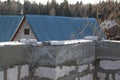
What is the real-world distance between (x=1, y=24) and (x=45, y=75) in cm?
1311

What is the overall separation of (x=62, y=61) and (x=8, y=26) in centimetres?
1247

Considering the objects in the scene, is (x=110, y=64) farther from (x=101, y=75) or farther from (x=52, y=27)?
(x=52, y=27)

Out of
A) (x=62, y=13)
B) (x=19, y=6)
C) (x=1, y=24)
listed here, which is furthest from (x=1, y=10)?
(x=1, y=24)

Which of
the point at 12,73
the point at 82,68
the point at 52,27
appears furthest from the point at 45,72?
the point at 52,27

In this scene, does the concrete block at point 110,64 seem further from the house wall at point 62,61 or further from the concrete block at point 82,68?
the concrete block at point 82,68

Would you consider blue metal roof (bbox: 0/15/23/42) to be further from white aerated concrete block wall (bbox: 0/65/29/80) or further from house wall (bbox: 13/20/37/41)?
white aerated concrete block wall (bbox: 0/65/29/80)

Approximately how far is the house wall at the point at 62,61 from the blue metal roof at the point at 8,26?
1130cm

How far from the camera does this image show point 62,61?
2117 mm

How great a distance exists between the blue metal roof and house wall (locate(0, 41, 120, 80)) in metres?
11.3

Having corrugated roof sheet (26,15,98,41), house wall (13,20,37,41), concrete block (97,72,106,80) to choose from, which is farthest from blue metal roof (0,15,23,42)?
concrete block (97,72,106,80)

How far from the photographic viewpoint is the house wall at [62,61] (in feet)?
6.41

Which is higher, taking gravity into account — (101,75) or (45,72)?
(45,72)

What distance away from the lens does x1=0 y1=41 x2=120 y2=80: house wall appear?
195 cm

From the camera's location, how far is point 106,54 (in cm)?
251
